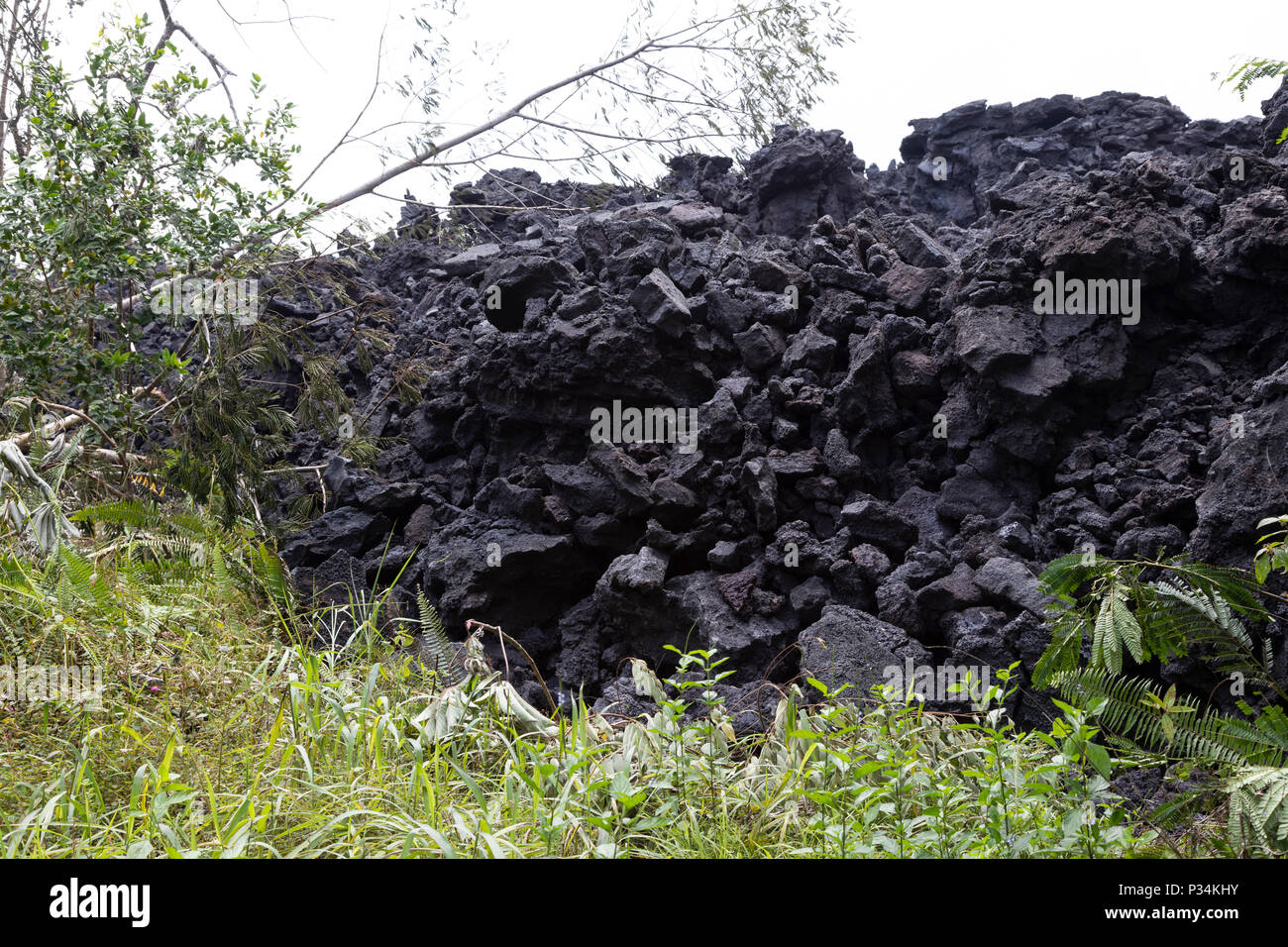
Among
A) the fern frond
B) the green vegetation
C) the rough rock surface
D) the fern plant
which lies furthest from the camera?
the rough rock surface

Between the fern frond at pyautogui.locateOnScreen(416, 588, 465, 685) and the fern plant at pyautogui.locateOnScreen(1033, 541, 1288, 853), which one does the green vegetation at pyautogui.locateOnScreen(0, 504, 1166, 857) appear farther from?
the fern plant at pyautogui.locateOnScreen(1033, 541, 1288, 853)

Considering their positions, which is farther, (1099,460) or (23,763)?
(1099,460)

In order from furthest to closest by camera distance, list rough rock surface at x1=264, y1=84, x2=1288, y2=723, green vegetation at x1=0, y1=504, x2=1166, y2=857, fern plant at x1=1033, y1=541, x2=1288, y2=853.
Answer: rough rock surface at x1=264, y1=84, x2=1288, y2=723 → fern plant at x1=1033, y1=541, x2=1288, y2=853 → green vegetation at x1=0, y1=504, x2=1166, y2=857

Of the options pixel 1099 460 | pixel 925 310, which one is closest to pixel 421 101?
pixel 925 310

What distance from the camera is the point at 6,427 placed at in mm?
5359

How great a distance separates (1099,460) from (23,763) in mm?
4926

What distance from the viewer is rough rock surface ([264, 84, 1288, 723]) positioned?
14.2ft

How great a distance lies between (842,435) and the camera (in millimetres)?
5188

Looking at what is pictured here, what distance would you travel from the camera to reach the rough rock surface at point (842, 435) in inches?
171

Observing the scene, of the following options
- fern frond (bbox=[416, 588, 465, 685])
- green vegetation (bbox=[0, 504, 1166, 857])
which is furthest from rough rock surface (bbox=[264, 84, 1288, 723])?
green vegetation (bbox=[0, 504, 1166, 857])

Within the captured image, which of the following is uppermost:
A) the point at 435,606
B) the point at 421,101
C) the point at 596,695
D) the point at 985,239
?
the point at 421,101

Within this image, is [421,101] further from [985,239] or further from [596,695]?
[596,695]
